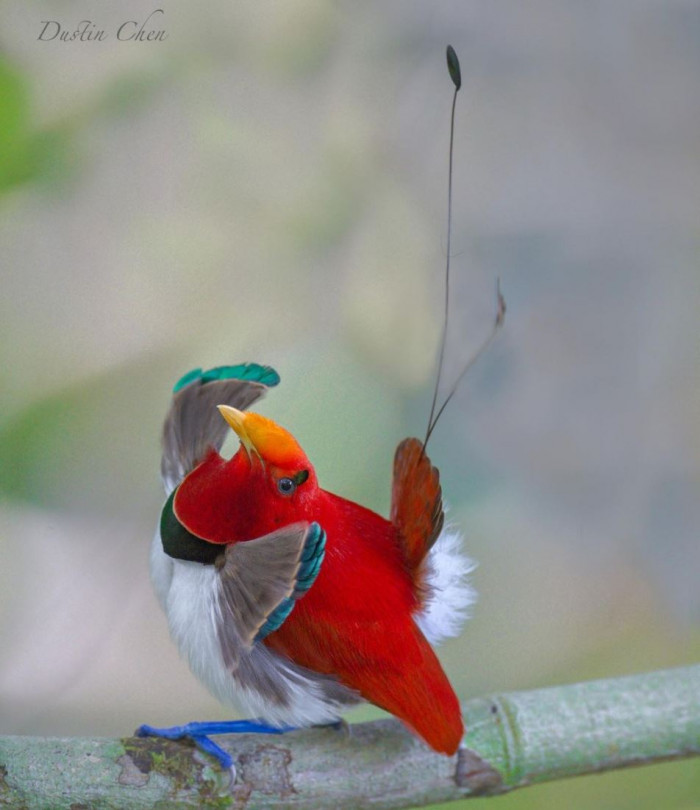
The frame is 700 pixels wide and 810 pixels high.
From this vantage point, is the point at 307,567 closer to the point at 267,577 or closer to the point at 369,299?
the point at 267,577

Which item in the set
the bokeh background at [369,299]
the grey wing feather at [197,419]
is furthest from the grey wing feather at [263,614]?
the bokeh background at [369,299]

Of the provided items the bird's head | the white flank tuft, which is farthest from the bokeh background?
the bird's head

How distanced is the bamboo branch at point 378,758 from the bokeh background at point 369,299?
0.25m

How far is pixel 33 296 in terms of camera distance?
1021 millimetres

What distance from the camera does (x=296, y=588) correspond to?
21.6 inches

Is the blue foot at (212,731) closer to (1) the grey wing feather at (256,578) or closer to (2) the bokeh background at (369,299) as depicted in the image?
(1) the grey wing feather at (256,578)

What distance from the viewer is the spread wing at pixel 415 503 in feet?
2.15

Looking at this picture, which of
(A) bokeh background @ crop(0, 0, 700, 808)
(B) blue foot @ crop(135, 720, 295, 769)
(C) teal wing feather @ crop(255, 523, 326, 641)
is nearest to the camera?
(C) teal wing feather @ crop(255, 523, 326, 641)

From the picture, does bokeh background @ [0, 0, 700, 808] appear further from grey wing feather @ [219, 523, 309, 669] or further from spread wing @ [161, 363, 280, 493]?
grey wing feather @ [219, 523, 309, 669]

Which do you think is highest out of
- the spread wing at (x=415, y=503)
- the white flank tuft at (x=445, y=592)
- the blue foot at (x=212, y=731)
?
the spread wing at (x=415, y=503)

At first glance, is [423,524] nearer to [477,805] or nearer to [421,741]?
[421,741]

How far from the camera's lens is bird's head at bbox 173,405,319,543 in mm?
582

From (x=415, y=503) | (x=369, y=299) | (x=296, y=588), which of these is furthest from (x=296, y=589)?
(x=369, y=299)

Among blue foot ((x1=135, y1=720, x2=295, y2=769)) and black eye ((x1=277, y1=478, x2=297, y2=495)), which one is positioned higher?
black eye ((x1=277, y1=478, x2=297, y2=495))
